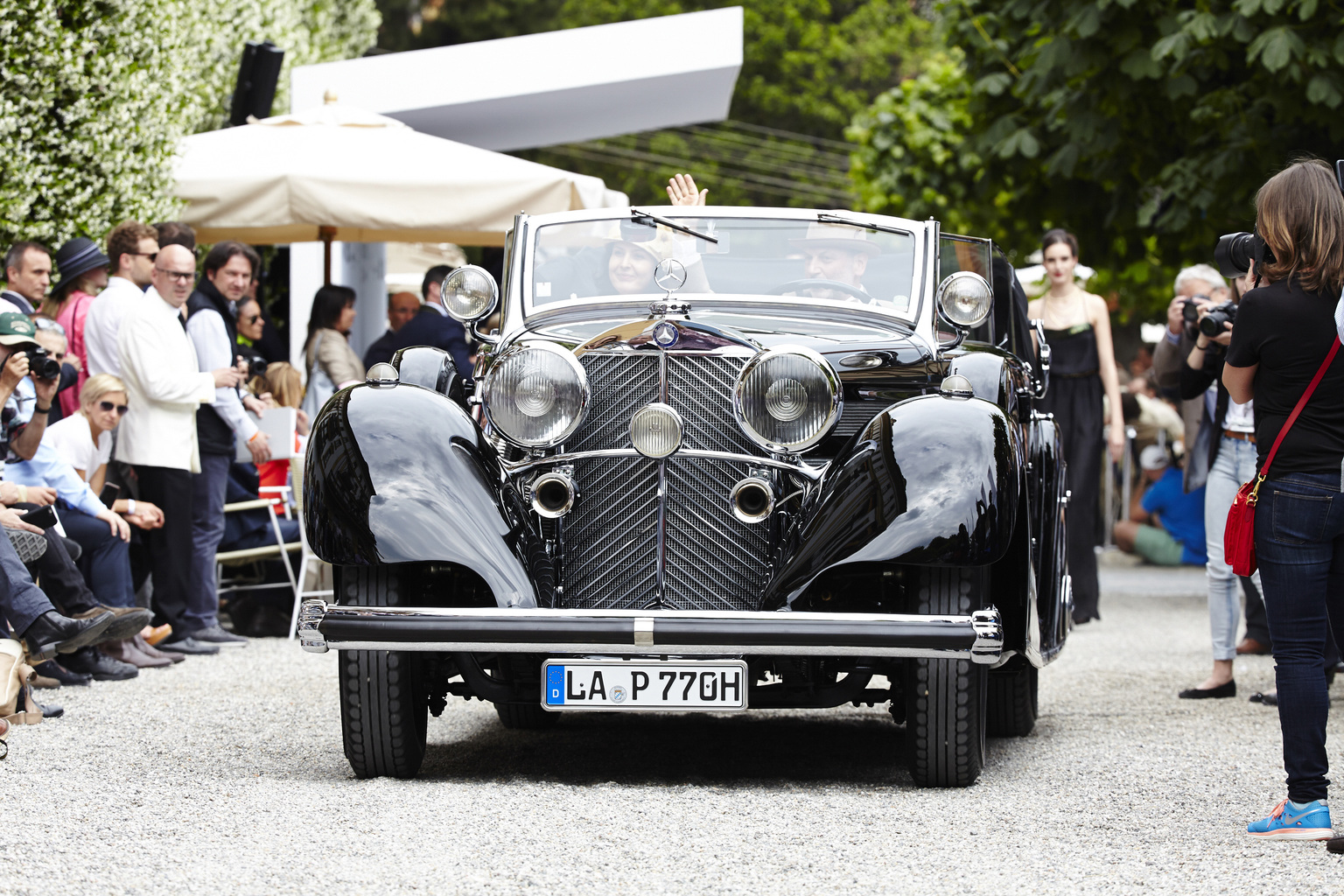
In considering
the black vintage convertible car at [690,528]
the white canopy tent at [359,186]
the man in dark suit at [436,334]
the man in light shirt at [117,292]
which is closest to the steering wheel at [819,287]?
the black vintage convertible car at [690,528]

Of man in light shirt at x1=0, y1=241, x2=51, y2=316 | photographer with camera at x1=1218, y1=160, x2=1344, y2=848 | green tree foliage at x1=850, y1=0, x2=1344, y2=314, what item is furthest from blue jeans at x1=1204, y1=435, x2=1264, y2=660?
man in light shirt at x1=0, y1=241, x2=51, y2=316

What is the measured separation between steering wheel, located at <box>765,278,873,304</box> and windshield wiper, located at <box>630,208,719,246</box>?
0.31m

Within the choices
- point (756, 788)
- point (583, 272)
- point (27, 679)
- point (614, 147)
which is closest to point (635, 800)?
point (756, 788)

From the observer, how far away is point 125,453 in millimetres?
8039

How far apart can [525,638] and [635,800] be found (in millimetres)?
608

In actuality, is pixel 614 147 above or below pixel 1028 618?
above

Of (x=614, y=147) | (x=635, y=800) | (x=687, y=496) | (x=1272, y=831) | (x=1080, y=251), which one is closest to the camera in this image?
(x=1272, y=831)

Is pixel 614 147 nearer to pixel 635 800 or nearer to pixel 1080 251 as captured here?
pixel 1080 251

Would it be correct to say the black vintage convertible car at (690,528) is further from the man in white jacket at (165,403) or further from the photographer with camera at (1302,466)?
the man in white jacket at (165,403)

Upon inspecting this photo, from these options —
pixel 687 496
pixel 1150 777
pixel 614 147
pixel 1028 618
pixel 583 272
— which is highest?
pixel 614 147

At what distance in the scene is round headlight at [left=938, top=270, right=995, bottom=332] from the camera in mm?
5766

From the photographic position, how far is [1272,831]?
4395 mm

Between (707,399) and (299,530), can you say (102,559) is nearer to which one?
(299,530)

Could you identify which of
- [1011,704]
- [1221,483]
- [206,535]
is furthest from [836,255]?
[206,535]
